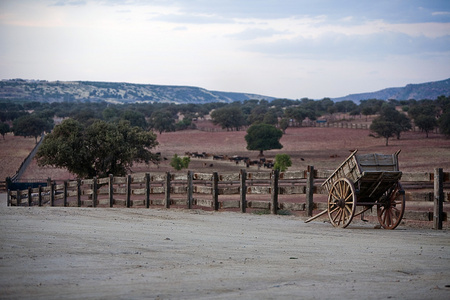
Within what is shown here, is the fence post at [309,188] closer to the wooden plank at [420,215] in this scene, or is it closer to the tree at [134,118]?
the wooden plank at [420,215]

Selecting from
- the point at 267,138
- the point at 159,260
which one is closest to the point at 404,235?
the point at 159,260

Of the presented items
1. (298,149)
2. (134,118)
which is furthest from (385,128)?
(134,118)

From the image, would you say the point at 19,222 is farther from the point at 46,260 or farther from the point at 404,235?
the point at 404,235

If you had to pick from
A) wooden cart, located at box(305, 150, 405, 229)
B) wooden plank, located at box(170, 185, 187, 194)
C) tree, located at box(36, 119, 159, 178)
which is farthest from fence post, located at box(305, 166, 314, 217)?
tree, located at box(36, 119, 159, 178)

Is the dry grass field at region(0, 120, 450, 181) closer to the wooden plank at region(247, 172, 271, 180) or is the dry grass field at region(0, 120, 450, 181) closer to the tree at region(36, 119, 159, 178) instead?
the tree at region(36, 119, 159, 178)

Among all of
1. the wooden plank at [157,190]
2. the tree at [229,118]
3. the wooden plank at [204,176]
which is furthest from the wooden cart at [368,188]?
the tree at [229,118]

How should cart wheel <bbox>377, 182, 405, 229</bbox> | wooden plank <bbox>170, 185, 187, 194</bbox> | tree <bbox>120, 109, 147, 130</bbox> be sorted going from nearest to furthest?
cart wheel <bbox>377, 182, 405, 229</bbox>, wooden plank <bbox>170, 185, 187, 194</bbox>, tree <bbox>120, 109, 147, 130</bbox>

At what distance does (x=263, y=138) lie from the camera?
270 feet

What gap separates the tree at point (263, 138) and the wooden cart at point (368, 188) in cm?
6832

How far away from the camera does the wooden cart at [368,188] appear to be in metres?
12.3

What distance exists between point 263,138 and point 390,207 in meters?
69.6

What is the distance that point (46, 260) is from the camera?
752 centimetres

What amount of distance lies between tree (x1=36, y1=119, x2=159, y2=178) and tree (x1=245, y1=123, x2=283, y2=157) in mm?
43069

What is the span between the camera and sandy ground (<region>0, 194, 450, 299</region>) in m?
6.23
